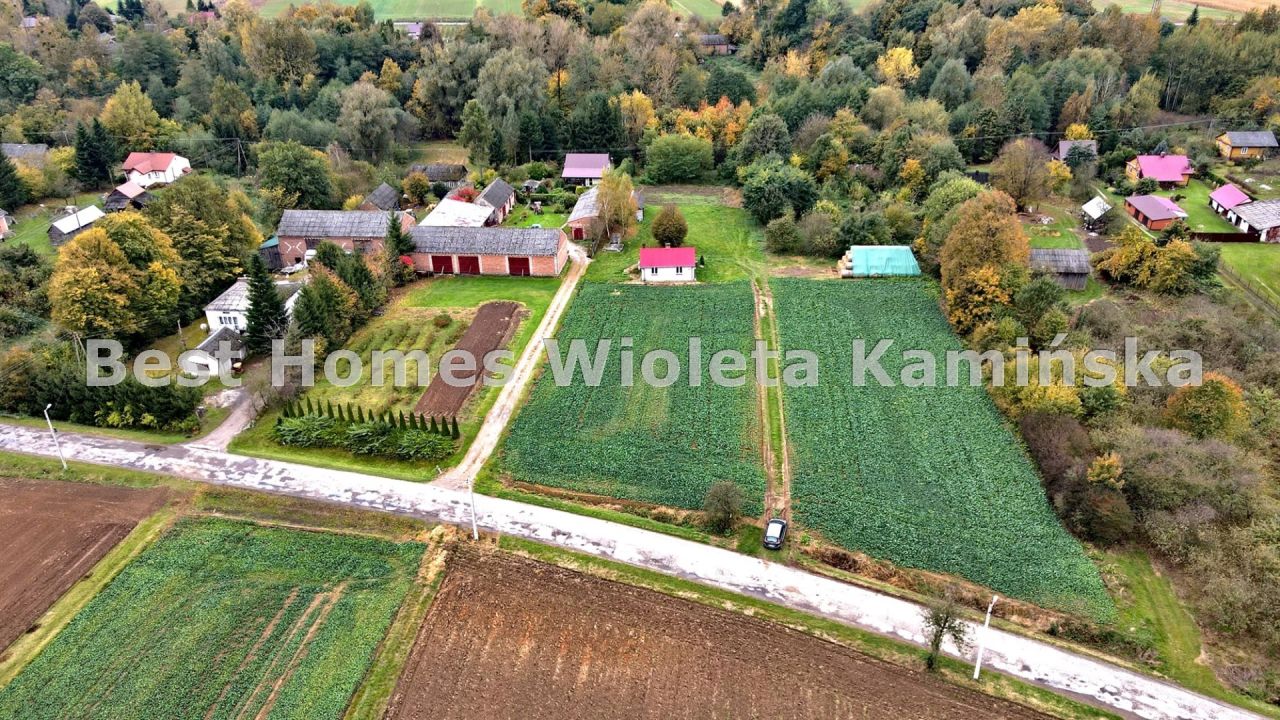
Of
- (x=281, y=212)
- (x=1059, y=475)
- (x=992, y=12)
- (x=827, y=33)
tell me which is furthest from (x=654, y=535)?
(x=992, y=12)

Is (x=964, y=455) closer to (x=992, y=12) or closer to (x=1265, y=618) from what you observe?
(x=1265, y=618)

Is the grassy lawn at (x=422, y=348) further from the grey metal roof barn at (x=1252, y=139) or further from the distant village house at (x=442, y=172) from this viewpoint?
the grey metal roof barn at (x=1252, y=139)

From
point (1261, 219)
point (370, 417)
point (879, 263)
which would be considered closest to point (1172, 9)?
point (1261, 219)

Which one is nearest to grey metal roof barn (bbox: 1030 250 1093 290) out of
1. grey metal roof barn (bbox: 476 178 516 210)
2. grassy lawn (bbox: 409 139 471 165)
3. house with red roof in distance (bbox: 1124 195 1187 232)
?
house with red roof in distance (bbox: 1124 195 1187 232)

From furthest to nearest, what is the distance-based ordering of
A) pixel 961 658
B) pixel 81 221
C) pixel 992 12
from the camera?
pixel 992 12, pixel 81 221, pixel 961 658

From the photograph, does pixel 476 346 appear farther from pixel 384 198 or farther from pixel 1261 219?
pixel 1261 219

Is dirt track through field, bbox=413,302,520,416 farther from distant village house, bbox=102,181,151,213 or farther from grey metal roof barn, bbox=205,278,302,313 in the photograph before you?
distant village house, bbox=102,181,151,213
